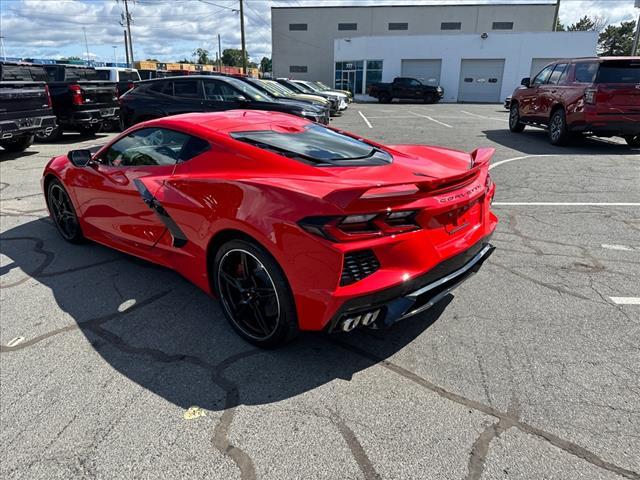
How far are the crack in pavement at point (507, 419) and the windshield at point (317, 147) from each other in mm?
1300

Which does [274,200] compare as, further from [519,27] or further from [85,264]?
[519,27]

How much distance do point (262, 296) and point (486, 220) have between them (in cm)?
165

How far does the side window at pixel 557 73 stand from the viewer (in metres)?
10.6

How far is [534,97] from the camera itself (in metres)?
11.7

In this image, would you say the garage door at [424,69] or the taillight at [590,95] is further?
the garage door at [424,69]

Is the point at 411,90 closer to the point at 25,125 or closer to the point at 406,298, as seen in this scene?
the point at 25,125

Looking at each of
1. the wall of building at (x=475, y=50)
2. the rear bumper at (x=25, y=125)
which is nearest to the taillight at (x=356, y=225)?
the rear bumper at (x=25, y=125)

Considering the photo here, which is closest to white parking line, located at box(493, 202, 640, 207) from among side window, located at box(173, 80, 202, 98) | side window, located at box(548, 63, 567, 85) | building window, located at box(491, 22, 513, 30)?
side window, located at box(548, 63, 567, 85)

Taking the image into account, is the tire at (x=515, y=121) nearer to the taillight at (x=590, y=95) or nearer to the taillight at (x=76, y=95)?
the taillight at (x=590, y=95)

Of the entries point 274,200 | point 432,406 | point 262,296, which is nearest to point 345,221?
point 274,200

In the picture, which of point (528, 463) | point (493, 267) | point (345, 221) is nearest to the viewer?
point (528, 463)

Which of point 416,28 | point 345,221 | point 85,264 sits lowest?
point 85,264

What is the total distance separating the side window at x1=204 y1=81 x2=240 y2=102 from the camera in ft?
32.1

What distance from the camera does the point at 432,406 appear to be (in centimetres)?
243
